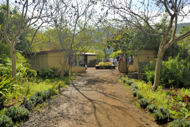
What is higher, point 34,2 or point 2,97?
point 34,2

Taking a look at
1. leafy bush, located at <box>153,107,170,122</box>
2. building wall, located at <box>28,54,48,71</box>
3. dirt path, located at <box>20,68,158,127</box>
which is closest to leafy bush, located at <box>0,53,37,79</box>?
dirt path, located at <box>20,68,158,127</box>

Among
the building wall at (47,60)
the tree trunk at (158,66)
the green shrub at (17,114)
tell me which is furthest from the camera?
the building wall at (47,60)

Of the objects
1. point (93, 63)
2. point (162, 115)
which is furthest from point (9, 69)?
point (93, 63)

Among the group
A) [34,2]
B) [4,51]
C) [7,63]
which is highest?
[34,2]

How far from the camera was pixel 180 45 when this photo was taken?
13.5 metres

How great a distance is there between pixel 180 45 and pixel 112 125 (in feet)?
42.7

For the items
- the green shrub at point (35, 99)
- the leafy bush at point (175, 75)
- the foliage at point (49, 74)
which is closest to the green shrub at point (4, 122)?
the green shrub at point (35, 99)

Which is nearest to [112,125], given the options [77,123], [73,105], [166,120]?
[77,123]

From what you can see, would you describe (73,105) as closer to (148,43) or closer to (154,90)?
(154,90)

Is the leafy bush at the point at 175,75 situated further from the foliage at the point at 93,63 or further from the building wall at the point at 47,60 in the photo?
the foliage at the point at 93,63

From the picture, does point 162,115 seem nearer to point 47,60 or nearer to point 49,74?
point 49,74

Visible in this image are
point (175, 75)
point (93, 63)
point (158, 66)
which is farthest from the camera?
point (93, 63)

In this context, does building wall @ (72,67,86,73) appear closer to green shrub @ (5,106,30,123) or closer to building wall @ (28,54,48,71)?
building wall @ (28,54,48,71)

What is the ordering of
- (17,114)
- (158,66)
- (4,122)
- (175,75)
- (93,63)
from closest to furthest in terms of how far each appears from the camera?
(4,122)
(17,114)
(158,66)
(175,75)
(93,63)
